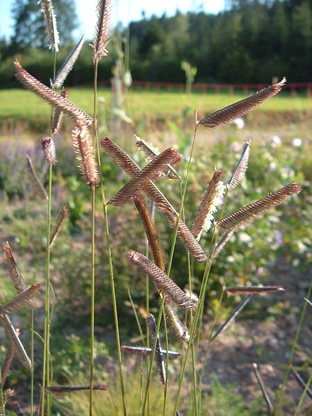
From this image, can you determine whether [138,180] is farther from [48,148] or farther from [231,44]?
[231,44]

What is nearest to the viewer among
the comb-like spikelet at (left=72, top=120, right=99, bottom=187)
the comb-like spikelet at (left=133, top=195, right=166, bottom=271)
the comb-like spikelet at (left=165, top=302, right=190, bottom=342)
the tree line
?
the comb-like spikelet at (left=72, top=120, right=99, bottom=187)

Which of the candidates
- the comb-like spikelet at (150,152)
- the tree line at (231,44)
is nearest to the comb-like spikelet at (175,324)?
the comb-like spikelet at (150,152)

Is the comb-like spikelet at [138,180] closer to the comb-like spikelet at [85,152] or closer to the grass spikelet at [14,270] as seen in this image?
the comb-like spikelet at [85,152]

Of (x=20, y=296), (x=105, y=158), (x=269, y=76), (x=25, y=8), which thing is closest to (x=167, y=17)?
(x=269, y=76)

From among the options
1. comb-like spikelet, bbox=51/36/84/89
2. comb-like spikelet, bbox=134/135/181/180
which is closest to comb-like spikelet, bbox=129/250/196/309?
comb-like spikelet, bbox=134/135/181/180

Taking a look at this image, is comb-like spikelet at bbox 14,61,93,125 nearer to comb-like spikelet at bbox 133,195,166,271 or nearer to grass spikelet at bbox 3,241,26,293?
comb-like spikelet at bbox 133,195,166,271

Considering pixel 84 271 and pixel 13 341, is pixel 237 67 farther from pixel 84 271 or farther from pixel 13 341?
pixel 13 341

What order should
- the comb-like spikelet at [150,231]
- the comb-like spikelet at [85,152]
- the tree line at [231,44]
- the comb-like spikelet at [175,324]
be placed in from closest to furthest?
the comb-like spikelet at [85,152], the comb-like spikelet at [150,231], the comb-like spikelet at [175,324], the tree line at [231,44]
